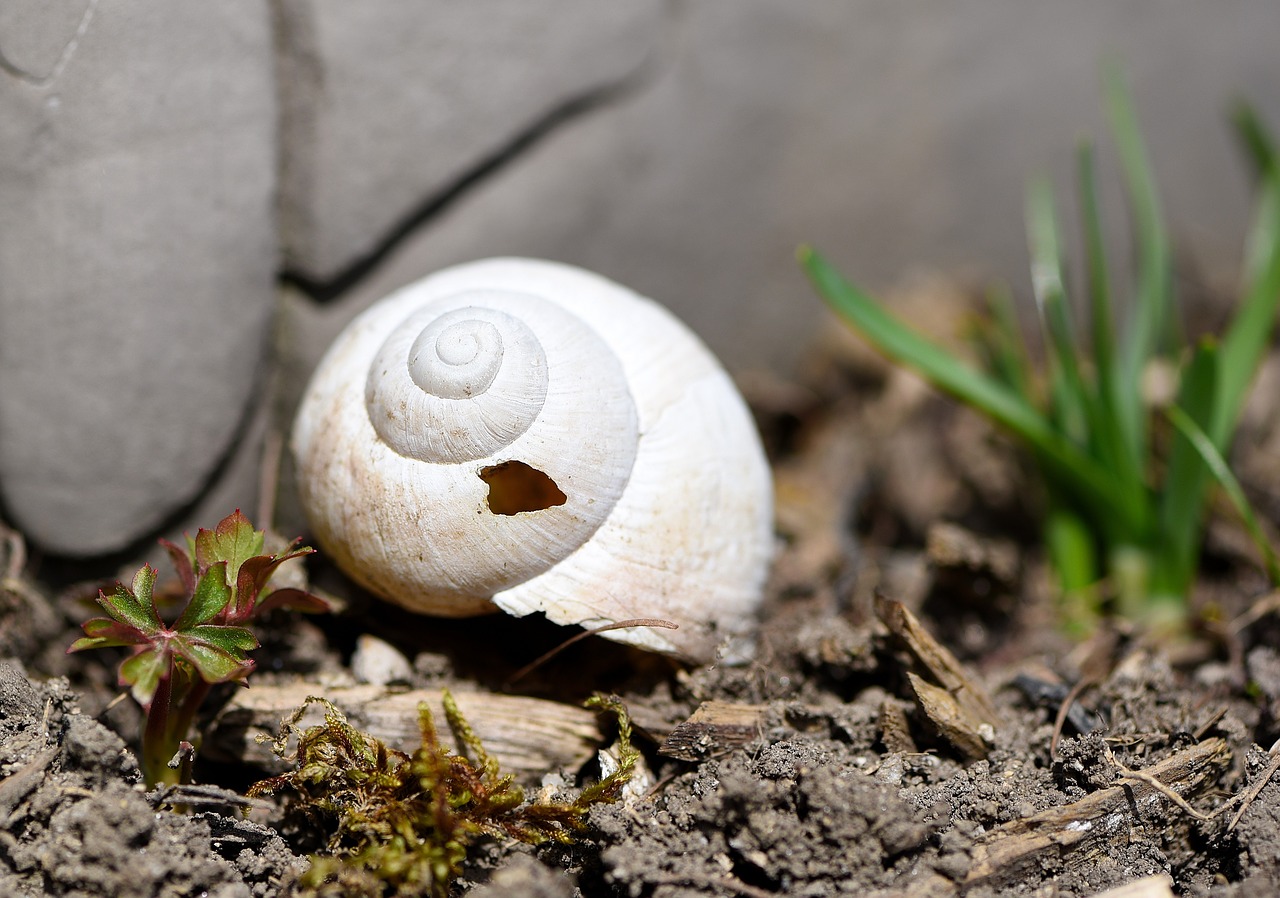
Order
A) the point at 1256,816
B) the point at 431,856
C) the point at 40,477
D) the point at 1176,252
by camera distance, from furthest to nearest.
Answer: the point at 1176,252
the point at 40,477
the point at 1256,816
the point at 431,856

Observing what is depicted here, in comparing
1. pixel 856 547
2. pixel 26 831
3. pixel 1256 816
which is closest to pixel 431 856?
pixel 26 831

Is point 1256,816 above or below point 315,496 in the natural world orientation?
below

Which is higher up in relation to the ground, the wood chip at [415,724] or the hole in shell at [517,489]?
the hole in shell at [517,489]

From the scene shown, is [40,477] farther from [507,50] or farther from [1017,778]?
[1017,778]

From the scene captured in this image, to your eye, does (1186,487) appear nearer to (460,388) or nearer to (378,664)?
(460,388)

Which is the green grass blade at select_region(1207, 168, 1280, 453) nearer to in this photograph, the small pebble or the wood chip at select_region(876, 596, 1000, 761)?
the wood chip at select_region(876, 596, 1000, 761)

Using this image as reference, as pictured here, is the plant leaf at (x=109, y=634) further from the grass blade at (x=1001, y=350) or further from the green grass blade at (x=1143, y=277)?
the green grass blade at (x=1143, y=277)

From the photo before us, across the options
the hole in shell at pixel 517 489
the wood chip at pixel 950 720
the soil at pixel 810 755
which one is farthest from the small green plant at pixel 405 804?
the wood chip at pixel 950 720

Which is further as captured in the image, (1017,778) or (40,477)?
(40,477)
